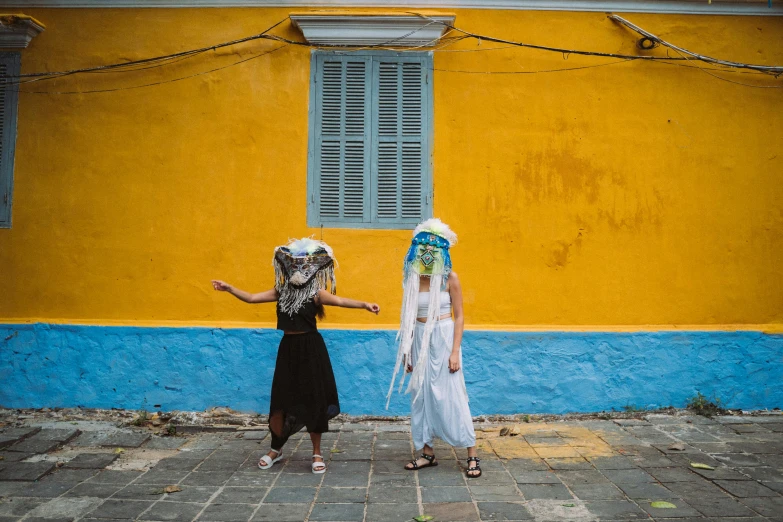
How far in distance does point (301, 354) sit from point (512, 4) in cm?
403

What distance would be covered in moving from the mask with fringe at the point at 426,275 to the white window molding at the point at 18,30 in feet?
14.8

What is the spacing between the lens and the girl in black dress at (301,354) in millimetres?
4402

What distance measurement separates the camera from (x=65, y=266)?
5988 mm

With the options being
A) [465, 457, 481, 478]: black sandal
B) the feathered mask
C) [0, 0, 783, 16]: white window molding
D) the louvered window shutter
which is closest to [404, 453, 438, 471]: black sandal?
[465, 457, 481, 478]: black sandal

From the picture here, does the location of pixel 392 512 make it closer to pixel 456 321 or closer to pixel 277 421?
pixel 277 421

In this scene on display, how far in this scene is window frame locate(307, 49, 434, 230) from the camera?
19.6 ft

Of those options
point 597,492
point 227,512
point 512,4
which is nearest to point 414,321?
point 597,492

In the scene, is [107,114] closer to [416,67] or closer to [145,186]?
[145,186]

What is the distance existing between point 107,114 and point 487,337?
14.2 ft

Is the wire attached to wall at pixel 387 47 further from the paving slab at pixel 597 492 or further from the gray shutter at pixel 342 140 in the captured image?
the paving slab at pixel 597 492

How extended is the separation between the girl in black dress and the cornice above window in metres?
2.50

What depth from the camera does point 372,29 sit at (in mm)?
5973

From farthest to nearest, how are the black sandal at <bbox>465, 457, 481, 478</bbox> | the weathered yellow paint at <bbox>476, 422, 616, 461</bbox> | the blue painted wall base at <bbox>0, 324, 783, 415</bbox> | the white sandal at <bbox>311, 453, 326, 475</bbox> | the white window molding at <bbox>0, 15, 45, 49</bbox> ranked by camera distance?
the white window molding at <bbox>0, 15, 45, 49</bbox> → the blue painted wall base at <bbox>0, 324, 783, 415</bbox> → the weathered yellow paint at <bbox>476, 422, 616, 461</bbox> → the white sandal at <bbox>311, 453, 326, 475</bbox> → the black sandal at <bbox>465, 457, 481, 478</bbox>

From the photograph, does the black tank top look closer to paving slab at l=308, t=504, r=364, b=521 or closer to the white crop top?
the white crop top
